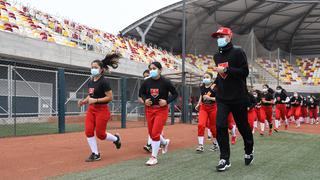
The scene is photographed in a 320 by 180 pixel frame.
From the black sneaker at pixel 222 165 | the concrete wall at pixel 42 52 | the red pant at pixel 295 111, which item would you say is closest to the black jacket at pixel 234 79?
the black sneaker at pixel 222 165

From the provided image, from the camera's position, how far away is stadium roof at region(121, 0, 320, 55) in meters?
39.4

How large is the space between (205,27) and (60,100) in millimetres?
31550

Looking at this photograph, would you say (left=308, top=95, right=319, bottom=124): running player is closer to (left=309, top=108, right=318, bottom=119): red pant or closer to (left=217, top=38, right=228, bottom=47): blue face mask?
(left=309, top=108, right=318, bottom=119): red pant

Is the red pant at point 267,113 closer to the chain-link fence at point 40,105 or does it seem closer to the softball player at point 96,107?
the chain-link fence at point 40,105

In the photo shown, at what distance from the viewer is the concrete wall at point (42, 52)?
17.4 metres

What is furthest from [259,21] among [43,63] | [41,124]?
[41,124]

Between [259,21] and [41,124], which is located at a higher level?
[259,21]

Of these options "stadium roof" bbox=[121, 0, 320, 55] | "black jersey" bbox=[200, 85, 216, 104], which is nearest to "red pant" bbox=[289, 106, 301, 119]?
"black jersey" bbox=[200, 85, 216, 104]

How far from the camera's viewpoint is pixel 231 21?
149 ft

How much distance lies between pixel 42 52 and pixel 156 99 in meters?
14.2

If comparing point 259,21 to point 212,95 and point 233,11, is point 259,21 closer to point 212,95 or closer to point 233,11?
point 233,11

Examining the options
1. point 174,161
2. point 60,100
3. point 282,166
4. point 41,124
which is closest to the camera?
point 282,166

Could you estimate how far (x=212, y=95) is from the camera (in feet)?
26.9

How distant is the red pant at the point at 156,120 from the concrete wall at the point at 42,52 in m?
12.5
